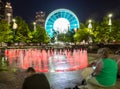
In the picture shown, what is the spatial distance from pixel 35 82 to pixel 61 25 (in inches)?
3996

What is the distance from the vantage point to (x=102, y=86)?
21.2 ft

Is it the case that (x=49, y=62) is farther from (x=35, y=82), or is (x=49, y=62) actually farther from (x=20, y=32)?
(x=20, y=32)

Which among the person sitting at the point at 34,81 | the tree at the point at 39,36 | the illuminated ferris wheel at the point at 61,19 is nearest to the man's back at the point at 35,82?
the person sitting at the point at 34,81

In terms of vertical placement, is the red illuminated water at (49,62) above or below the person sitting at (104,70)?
below

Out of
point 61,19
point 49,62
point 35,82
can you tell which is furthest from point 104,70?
point 61,19

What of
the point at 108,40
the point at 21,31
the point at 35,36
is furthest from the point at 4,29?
the point at 35,36

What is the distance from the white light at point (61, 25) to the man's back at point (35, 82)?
96018mm

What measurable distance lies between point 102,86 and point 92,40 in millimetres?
64955

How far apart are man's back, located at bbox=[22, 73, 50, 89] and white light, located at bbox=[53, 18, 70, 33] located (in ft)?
315

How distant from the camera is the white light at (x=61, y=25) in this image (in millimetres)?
102256

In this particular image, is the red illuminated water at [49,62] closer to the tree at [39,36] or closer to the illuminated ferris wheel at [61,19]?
the tree at [39,36]

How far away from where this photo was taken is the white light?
335 feet

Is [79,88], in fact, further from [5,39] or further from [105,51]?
[5,39]

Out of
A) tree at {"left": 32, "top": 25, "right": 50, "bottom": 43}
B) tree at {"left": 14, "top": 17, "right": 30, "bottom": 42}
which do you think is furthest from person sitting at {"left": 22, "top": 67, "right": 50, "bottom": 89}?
tree at {"left": 32, "top": 25, "right": 50, "bottom": 43}
